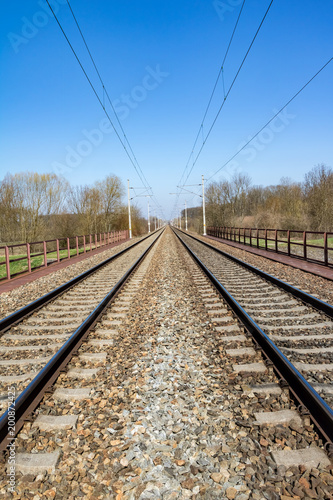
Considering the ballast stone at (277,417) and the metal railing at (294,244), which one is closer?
the ballast stone at (277,417)

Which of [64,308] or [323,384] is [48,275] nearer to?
[64,308]

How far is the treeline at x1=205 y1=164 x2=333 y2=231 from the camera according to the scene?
3225cm

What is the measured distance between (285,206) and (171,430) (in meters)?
43.3

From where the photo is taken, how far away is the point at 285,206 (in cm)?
4194

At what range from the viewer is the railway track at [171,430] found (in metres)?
2.02

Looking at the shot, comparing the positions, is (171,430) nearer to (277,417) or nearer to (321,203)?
(277,417)

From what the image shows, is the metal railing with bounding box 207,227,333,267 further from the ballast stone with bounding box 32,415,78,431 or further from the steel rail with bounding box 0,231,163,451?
the ballast stone with bounding box 32,415,78,431

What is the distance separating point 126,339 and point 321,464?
3015 mm

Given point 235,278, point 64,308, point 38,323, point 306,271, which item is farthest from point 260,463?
point 306,271

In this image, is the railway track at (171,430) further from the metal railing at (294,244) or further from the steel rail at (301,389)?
the metal railing at (294,244)

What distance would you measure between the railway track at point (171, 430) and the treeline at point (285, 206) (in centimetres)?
3137

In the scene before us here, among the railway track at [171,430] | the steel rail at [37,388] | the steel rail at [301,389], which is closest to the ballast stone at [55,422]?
the railway track at [171,430]

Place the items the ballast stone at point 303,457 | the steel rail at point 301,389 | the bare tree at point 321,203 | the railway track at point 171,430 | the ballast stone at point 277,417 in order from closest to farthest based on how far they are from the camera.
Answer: the railway track at point 171,430 → the ballast stone at point 303,457 → the steel rail at point 301,389 → the ballast stone at point 277,417 → the bare tree at point 321,203

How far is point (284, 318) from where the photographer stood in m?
5.28
